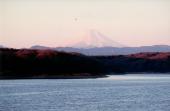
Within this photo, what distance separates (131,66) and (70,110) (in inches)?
5988

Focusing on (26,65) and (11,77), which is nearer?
(11,77)

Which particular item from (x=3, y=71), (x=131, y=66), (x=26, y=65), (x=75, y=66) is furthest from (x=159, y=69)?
(x=3, y=71)

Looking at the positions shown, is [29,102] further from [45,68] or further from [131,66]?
[131,66]

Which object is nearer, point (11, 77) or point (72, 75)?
point (11, 77)

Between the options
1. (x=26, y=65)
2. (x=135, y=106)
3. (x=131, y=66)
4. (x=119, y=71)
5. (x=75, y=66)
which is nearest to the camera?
(x=135, y=106)

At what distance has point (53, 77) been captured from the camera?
129750 mm

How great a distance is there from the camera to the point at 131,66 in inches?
7766

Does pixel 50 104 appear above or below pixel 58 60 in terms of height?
below

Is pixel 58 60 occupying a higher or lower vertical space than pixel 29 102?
higher

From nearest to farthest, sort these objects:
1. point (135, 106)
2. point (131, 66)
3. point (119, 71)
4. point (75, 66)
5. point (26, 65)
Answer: point (135, 106) → point (26, 65) → point (75, 66) → point (119, 71) → point (131, 66)

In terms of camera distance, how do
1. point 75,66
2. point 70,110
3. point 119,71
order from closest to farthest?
point 70,110, point 75,66, point 119,71

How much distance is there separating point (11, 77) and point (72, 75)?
20832mm

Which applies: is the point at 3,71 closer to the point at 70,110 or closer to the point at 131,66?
the point at 70,110

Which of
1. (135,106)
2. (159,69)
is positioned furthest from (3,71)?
(159,69)
